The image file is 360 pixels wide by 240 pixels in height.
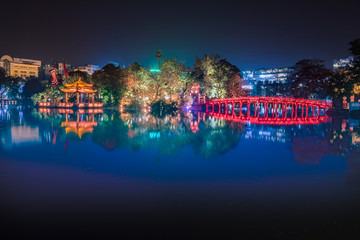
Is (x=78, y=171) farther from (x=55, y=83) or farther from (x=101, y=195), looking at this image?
(x=55, y=83)

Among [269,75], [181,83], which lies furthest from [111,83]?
[269,75]

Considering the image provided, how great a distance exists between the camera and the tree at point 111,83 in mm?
43688

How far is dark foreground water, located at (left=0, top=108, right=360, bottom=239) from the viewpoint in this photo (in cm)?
489

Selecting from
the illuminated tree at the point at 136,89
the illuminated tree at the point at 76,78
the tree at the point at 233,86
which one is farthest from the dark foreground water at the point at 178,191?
the illuminated tree at the point at 76,78

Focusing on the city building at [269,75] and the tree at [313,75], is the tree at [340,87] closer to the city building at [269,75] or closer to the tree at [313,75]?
the tree at [313,75]

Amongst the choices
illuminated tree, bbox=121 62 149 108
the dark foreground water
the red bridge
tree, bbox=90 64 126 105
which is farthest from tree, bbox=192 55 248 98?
the dark foreground water

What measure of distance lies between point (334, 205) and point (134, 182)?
471 cm

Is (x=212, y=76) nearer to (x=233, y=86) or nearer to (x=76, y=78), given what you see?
(x=233, y=86)

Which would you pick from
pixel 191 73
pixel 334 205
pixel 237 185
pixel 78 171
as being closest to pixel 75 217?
pixel 78 171

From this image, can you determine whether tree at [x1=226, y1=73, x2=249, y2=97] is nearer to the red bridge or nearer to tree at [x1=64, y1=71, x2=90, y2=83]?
the red bridge

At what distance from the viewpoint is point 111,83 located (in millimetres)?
44281

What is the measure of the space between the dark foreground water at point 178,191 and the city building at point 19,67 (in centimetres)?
9828

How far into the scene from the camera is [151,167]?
29.3 feet

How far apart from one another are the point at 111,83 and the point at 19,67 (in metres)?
72.5
